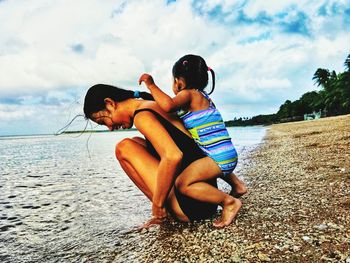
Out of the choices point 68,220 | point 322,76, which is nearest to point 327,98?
point 322,76

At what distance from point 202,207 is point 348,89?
168 feet

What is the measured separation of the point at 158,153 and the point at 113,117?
0.59 m

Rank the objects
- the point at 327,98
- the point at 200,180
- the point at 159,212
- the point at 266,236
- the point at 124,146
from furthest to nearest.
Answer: the point at 327,98 → the point at 124,146 → the point at 159,212 → the point at 200,180 → the point at 266,236

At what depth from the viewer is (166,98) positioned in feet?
8.52

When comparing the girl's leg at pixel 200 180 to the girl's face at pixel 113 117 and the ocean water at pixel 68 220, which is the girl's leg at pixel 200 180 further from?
the ocean water at pixel 68 220

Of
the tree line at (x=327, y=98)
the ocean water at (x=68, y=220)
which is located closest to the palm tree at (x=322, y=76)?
the tree line at (x=327, y=98)

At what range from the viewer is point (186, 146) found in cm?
279

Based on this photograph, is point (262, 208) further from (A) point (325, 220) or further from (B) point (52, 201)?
(B) point (52, 201)

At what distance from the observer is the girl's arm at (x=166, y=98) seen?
2.60 meters

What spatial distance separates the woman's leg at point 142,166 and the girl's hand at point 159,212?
0.24 ft

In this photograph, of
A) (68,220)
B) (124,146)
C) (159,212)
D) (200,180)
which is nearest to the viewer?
(200,180)

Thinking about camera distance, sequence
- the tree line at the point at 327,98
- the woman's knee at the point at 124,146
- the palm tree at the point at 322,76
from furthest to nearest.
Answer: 1. the palm tree at the point at 322,76
2. the tree line at the point at 327,98
3. the woman's knee at the point at 124,146

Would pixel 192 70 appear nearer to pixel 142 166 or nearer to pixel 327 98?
pixel 142 166

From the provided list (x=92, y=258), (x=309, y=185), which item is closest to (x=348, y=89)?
(x=309, y=185)
